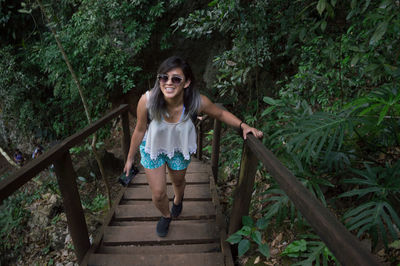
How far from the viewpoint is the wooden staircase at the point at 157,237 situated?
76.2 inches

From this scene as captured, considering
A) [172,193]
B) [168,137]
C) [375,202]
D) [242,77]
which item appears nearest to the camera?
[375,202]

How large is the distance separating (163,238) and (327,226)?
1.84 m

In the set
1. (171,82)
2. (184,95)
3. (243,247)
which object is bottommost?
(243,247)

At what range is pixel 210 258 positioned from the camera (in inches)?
76.8

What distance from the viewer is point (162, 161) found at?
2059mm

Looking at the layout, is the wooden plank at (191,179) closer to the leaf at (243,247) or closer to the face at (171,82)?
the leaf at (243,247)

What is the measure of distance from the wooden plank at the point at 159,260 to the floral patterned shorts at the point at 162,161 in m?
0.74

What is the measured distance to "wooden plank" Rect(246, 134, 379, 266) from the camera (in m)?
0.67

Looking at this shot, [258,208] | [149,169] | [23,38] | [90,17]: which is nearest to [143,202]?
[149,169]

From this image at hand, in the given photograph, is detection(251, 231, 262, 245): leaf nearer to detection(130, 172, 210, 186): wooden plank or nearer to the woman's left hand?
the woman's left hand

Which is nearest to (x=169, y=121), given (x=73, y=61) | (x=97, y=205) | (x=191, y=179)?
(x=191, y=179)

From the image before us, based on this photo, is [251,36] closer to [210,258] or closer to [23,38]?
[210,258]

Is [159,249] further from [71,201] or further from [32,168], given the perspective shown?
[32,168]

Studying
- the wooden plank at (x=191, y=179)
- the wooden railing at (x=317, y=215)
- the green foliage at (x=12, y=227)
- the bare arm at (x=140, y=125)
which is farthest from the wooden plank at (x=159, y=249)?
the green foliage at (x=12, y=227)
